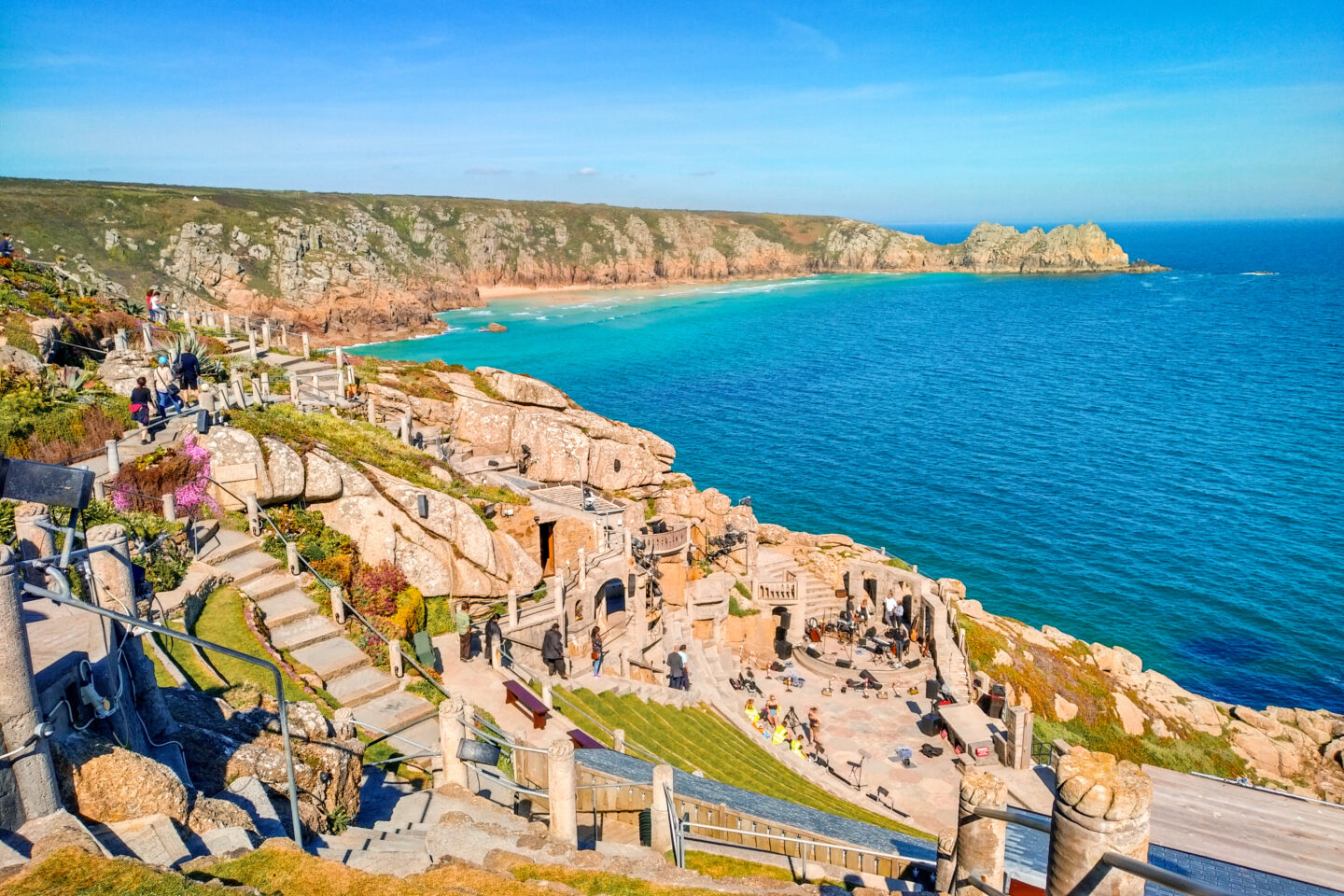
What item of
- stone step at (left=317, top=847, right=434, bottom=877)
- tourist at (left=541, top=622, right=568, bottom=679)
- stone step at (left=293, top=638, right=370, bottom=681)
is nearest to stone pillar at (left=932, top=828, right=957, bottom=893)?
stone step at (left=317, top=847, right=434, bottom=877)

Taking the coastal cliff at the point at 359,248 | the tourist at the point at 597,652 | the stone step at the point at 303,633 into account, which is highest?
the coastal cliff at the point at 359,248

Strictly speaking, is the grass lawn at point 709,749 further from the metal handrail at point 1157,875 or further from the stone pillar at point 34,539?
the metal handrail at point 1157,875

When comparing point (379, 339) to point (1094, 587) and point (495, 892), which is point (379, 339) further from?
point (495, 892)

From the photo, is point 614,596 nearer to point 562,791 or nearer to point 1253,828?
point 562,791

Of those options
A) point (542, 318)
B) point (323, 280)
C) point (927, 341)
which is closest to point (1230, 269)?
point (927, 341)

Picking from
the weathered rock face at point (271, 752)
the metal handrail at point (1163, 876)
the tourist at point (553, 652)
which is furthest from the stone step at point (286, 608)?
the metal handrail at point (1163, 876)

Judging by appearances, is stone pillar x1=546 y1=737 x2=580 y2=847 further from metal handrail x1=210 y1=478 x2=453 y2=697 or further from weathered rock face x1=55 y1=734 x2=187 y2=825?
metal handrail x1=210 y1=478 x2=453 y2=697

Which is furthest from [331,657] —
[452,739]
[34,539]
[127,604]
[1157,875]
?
[1157,875]
